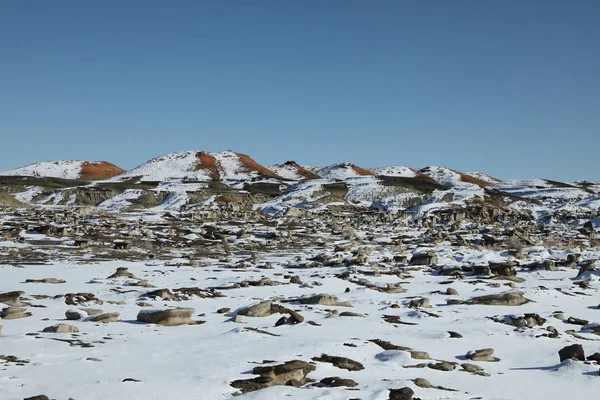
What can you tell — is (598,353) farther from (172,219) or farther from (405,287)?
(172,219)

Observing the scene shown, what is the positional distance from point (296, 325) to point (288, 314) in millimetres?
920

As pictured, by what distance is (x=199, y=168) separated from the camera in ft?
300

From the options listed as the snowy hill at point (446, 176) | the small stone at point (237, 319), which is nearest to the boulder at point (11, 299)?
the small stone at point (237, 319)

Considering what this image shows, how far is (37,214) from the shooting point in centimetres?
4203

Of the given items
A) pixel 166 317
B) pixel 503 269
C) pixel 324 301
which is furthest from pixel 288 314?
pixel 503 269

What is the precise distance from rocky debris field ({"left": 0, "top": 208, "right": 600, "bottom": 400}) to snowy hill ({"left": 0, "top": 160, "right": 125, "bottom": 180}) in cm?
6900

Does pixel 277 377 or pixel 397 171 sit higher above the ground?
pixel 397 171

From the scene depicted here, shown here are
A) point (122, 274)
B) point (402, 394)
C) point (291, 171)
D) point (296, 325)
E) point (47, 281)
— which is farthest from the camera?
point (291, 171)

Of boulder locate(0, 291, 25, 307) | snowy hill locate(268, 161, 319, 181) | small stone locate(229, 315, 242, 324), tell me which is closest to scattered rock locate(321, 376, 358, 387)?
small stone locate(229, 315, 242, 324)

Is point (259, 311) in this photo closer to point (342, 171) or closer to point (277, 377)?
point (277, 377)

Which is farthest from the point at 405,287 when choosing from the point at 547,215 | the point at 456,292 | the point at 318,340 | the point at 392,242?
the point at 547,215

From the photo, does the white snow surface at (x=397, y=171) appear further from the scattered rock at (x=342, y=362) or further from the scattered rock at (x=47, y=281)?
the scattered rock at (x=342, y=362)

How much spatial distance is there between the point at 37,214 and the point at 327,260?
95.8 feet

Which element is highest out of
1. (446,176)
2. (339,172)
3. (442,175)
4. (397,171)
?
(397,171)
